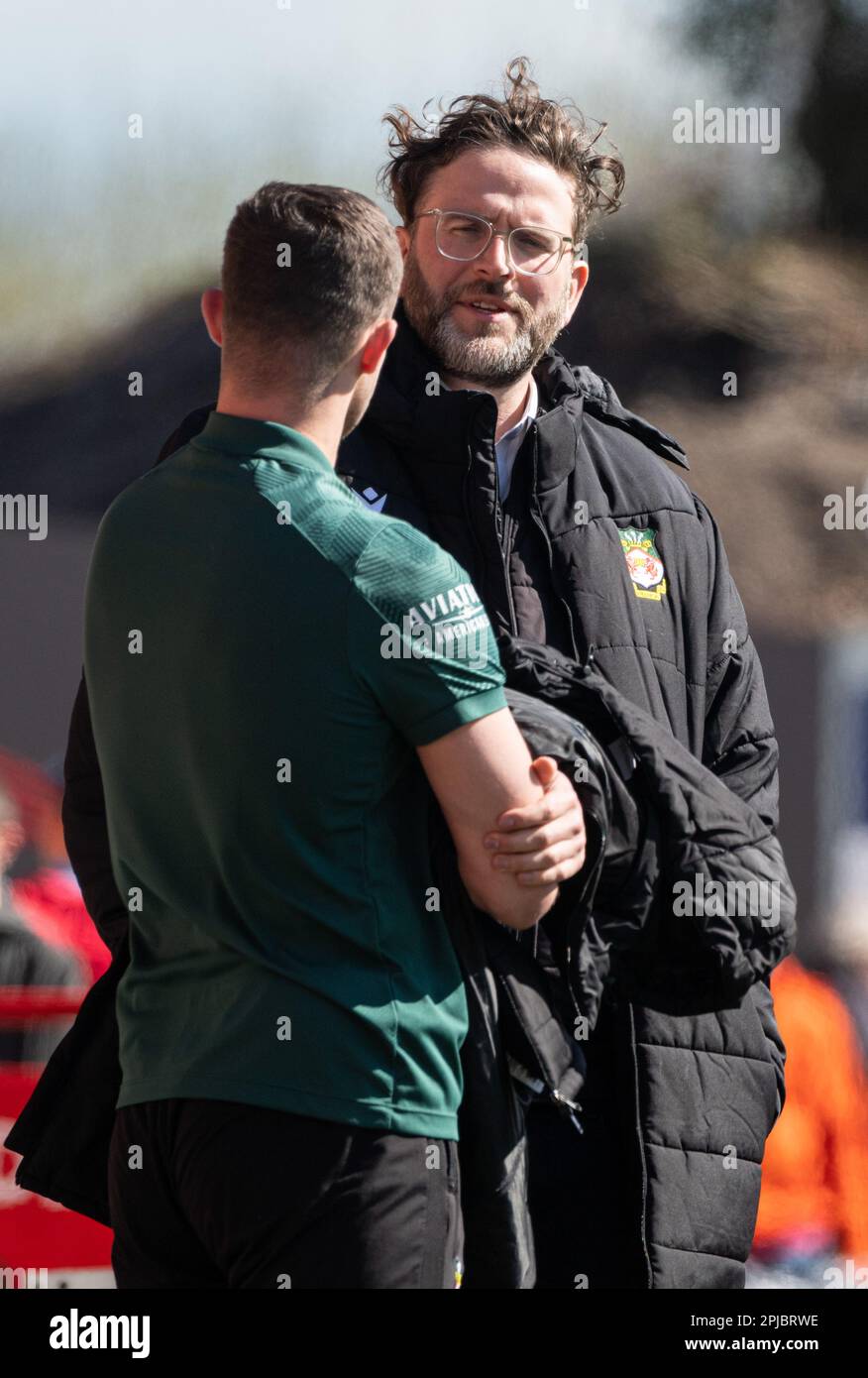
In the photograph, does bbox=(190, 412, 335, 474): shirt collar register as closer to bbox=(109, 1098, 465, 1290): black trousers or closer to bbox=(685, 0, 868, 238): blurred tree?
bbox=(109, 1098, 465, 1290): black trousers

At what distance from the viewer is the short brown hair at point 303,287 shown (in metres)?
1.61

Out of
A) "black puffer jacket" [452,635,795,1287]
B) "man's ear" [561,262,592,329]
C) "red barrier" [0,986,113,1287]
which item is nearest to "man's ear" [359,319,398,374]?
"black puffer jacket" [452,635,795,1287]

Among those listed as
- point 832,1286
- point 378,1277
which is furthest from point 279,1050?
point 832,1286

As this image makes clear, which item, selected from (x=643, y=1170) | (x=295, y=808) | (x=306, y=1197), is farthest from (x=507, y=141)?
(x=306, y=1197)

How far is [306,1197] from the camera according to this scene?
1505mm

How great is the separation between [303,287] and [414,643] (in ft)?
1.22

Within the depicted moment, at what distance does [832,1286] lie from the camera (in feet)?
11.6

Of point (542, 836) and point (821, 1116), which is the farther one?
point (821, 1116)

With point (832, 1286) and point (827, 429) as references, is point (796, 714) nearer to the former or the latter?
point (827, 429)

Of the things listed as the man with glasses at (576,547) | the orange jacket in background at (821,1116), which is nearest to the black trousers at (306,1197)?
the man with glasses at (576,547)

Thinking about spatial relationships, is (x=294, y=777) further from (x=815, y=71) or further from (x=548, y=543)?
(x=815, y=71)

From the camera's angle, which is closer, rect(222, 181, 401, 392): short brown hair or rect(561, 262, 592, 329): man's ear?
rect(222, 181, 401, 392): short brown hair

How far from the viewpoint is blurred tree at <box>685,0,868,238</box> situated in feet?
11.9

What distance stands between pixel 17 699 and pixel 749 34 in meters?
2.10
